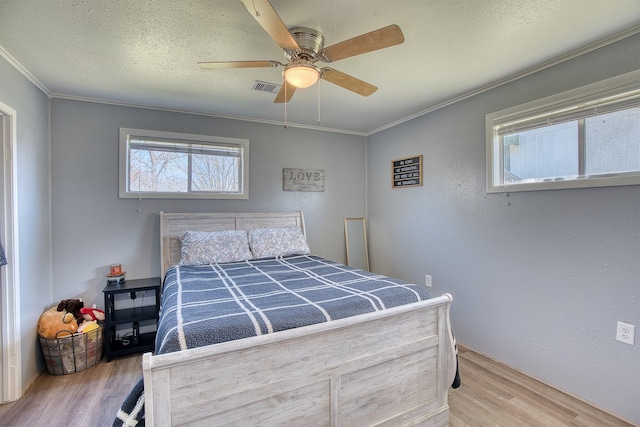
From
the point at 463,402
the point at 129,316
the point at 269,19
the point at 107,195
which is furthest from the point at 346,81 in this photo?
the point at 129,316

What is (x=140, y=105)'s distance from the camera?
316cm

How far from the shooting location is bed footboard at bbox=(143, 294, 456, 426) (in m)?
1.22

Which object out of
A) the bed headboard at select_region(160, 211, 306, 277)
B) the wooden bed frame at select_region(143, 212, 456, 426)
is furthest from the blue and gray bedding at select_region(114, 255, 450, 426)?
the bed headboard at select_region(160, 211, 306, 277)

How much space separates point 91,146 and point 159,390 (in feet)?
9.26

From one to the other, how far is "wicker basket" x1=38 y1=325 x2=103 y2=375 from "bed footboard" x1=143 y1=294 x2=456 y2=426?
199cm

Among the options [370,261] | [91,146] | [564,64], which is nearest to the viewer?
[564,64]

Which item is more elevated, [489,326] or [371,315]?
[371,315]

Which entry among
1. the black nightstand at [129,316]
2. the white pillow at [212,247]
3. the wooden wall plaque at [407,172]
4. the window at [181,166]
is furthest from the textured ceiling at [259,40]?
the black nightstand at [129,316]

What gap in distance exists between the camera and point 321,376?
4.89ft

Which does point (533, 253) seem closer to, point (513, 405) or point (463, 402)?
point (513, 405)

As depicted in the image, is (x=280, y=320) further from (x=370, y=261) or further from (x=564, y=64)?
(x=370, y=261)

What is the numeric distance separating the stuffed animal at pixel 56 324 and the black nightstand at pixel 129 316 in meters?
0.25

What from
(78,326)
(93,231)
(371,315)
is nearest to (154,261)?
(93,231)

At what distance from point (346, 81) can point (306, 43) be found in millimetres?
344
